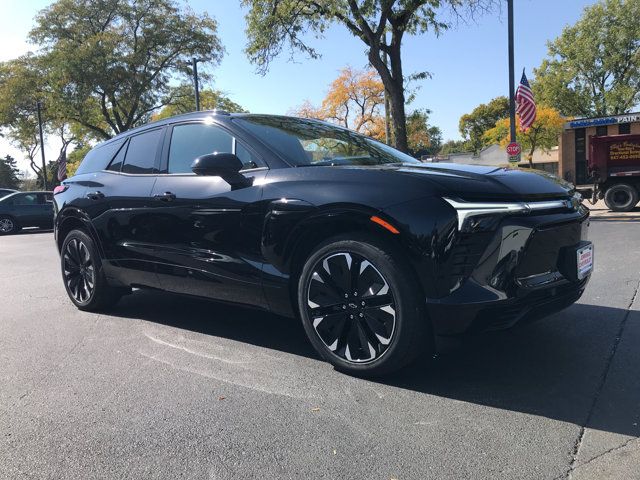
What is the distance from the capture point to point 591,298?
16.1ft

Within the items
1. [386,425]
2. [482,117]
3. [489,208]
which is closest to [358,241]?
[489,208]

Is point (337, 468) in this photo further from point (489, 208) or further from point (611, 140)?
point (611, 140)

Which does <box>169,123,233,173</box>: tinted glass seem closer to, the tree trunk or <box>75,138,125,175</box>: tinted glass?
<box>75,138,125,175</box>: tinted glass

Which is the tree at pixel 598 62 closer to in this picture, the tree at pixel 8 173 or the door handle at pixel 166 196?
the door handle at pixel 166 196

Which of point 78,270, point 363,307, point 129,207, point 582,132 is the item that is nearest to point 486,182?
point 363,307

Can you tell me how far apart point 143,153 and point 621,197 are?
14980mm

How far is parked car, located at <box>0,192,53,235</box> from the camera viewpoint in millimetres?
19391

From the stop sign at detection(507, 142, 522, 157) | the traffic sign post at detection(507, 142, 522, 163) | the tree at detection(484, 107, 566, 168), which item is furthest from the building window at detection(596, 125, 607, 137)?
the tree at detection(484, 107, 566, 168)

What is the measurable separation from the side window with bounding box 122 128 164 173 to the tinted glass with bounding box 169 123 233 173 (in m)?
0.23

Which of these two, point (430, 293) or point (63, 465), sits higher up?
point (430, 293)

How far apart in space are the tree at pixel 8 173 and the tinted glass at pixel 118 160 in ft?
262

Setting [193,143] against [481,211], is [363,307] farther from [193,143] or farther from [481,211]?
[193,143]

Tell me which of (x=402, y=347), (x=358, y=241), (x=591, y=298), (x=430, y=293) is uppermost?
(x=358, y=241)

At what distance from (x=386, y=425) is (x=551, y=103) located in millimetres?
40750
